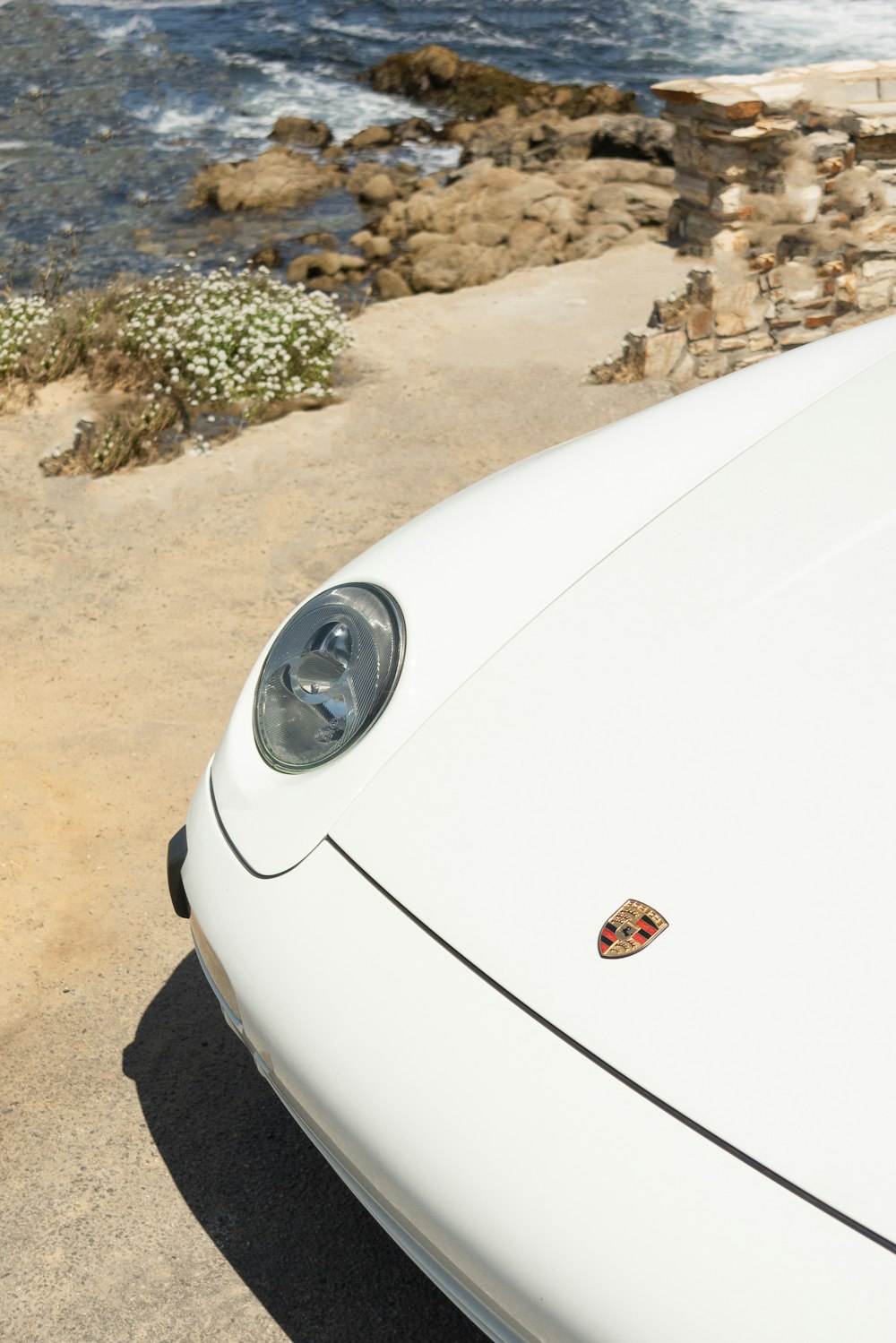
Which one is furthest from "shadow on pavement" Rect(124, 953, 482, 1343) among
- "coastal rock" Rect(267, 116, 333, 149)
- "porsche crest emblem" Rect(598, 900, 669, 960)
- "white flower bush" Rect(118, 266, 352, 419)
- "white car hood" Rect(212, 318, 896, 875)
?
"coastal rock" Rect(267, 116, 333, 149)

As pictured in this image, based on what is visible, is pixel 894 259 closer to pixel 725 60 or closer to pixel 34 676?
pixel 34 676

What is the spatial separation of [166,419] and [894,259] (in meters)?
3.35

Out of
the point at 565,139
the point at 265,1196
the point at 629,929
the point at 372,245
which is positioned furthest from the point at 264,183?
the point at 629,929

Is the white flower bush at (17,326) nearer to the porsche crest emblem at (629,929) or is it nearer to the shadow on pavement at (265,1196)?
the shadow on pavement at (265,1196)

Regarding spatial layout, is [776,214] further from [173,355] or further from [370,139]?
[370,139]

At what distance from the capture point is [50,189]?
12.1m

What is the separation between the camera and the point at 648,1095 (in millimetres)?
1286

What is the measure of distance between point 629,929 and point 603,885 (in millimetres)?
73

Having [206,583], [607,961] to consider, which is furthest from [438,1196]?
[206,583]

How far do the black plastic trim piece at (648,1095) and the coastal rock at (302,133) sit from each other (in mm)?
13731

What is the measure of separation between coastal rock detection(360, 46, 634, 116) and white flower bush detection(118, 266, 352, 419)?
9851 mm

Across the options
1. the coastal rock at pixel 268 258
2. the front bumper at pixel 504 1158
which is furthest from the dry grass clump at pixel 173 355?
the coastal rock at pixel 268 258

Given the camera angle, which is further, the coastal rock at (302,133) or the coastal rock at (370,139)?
the coastal rock at (302,133)

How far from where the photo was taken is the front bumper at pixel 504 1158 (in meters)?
1.15
